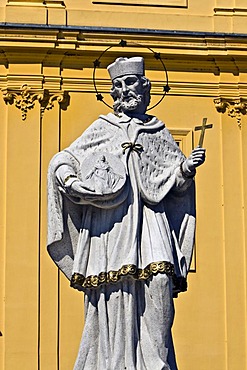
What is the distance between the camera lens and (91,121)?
2798 cm

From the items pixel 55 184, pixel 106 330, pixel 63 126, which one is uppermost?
pixel 63 126

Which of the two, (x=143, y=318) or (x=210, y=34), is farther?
(x=210, y=34)

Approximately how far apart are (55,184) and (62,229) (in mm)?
317

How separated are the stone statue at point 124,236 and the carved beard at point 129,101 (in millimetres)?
122

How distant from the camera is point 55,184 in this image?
1381cm

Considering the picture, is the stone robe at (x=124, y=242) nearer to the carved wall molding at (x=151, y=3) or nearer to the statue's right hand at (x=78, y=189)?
the statue's right hand at (x=78, y=189)

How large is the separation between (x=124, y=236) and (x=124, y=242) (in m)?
0.05

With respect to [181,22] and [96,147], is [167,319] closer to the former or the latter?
[96,147]

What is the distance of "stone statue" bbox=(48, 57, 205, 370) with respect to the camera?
13.6m

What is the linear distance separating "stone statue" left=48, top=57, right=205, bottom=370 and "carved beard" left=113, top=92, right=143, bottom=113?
12cm

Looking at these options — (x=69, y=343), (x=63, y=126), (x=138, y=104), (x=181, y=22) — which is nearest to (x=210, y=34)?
(x=181, y=22)

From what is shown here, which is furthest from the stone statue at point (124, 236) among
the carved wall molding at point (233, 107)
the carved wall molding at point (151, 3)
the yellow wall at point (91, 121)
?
the carved wall molding at point (151, 3)

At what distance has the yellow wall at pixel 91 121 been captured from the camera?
2709cm

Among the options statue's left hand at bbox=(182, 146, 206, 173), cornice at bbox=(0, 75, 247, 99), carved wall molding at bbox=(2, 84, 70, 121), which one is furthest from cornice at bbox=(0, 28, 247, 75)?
statue's left hand at bbox=(182, 146, 206, 173)
